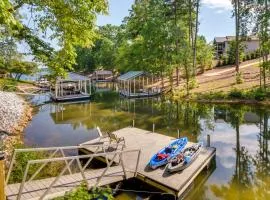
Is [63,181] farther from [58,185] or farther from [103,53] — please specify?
[103,53]

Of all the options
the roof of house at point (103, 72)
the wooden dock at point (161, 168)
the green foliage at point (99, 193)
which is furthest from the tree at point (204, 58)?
the green foliage at point (99, 193)

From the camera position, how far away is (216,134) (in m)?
21.6

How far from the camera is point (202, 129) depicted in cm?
2333

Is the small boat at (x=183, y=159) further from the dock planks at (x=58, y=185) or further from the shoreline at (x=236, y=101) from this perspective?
the shoreline at (x=236, y=101)

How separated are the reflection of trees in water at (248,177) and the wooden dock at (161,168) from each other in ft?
4.38

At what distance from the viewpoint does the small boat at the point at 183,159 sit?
1240 centimetres

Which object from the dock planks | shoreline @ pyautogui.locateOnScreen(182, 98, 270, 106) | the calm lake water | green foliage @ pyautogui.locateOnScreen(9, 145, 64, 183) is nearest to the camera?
the dock planks

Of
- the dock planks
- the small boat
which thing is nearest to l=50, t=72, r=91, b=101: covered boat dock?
the small boat

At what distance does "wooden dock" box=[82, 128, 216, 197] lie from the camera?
11.4m

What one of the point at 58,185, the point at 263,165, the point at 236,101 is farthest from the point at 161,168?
the point at 236,101

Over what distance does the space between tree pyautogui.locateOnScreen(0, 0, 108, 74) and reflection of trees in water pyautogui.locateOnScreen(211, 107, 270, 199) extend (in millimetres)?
8362

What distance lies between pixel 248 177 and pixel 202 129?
9.44m

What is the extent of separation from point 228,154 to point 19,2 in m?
13.5

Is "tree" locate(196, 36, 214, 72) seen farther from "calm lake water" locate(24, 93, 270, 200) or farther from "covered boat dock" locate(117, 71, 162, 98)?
"calm lake water" locate(24, 93, 270, 200)
